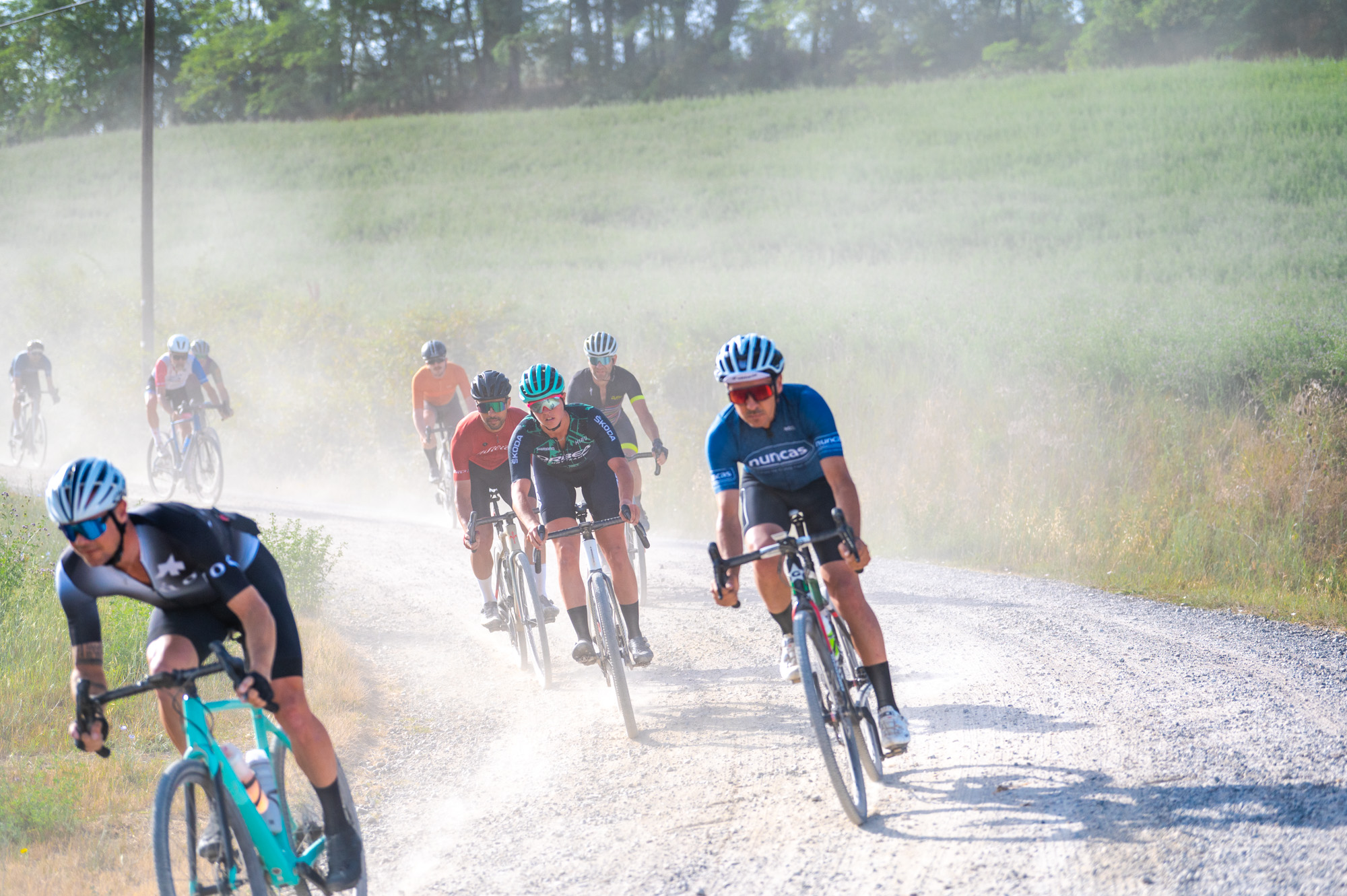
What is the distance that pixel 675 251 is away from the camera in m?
31.8

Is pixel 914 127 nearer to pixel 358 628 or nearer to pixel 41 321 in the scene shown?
pixel 41 321

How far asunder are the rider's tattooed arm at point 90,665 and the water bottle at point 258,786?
19.5 inches

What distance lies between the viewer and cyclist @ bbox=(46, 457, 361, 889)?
136 inches

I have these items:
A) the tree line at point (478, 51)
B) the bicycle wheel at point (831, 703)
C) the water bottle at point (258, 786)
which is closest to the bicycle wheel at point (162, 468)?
the water bottle at point (258, 786)

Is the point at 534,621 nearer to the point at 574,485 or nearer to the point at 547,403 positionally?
the point at 574,485

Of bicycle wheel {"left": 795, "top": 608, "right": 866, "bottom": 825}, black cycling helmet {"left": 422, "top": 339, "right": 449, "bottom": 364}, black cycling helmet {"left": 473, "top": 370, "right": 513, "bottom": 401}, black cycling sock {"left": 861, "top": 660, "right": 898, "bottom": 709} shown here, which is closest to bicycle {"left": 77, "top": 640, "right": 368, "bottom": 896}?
bicycle wheel {"left": 795, "top": 608, "right": 866, "bottom": 825}

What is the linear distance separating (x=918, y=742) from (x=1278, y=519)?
6.83 metres

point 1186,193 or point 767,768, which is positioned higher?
point 1186,193

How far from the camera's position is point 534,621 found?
7590 mm

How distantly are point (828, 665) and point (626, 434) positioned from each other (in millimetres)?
5196

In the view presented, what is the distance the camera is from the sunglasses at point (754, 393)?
16.5ft

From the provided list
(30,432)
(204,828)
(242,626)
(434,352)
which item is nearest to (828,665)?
(242,626)

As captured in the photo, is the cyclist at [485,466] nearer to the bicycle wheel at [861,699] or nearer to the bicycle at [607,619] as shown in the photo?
the bicycle at [607,619]

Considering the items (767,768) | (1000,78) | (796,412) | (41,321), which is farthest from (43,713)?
(1000,78)
